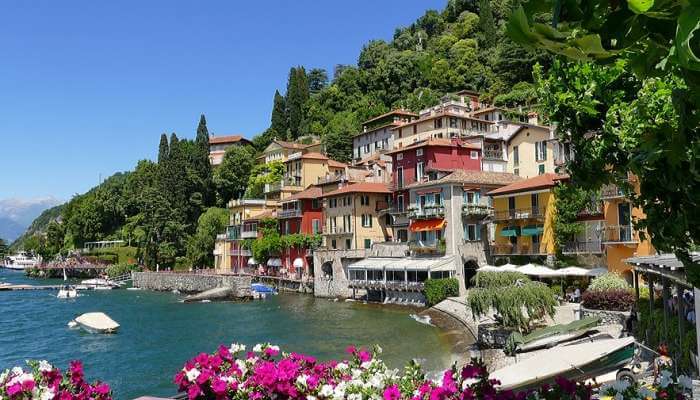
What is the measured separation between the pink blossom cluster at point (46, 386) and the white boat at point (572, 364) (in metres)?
9.13

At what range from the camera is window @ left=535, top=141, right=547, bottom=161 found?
47.2m

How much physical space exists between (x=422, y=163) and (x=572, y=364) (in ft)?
117

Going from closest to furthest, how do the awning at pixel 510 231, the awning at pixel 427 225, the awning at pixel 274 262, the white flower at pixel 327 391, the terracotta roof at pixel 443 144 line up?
the white flower at pixel 327 391 < the awning at pixel 510 231 < the awning at pixel 427 225 < the terracotta roof at pixel 443 144 < the awning at pixel 274 262

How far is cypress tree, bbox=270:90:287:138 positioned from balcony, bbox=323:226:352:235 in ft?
168

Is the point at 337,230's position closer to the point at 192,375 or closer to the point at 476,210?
the point at 476,210

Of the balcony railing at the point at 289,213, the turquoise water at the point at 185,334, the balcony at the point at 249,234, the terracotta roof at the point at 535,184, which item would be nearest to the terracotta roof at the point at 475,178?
the terracotta roof at the point at 535,184

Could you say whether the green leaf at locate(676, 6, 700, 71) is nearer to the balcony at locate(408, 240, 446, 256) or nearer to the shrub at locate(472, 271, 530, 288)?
the shrub at locate(472, 271, 530, 288)

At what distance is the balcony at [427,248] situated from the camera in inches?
1714

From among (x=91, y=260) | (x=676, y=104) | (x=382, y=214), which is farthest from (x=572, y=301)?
(x=91, y=260)

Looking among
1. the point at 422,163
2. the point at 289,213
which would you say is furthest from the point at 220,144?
the point at 422,163

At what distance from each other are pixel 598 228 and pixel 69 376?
32810 millimetres

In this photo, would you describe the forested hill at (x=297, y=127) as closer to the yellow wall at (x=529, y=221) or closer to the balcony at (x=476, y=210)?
the balcony at (x=476, y=210)

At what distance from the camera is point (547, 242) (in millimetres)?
37312

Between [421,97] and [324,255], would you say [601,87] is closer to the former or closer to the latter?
[324,255]
